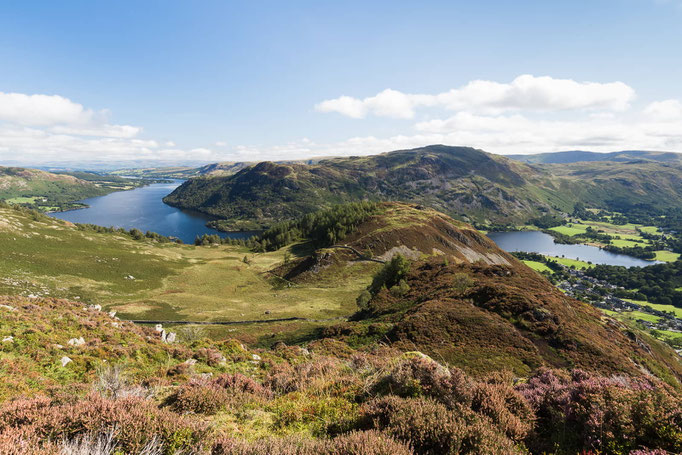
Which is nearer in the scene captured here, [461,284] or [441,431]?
[441,431]

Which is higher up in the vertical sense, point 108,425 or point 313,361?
point 108,425

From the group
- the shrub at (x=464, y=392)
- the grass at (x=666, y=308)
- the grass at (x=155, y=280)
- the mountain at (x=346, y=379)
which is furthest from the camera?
the grass at (x=666, y=308)

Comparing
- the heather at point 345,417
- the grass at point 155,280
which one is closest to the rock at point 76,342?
the heather at point 345,417

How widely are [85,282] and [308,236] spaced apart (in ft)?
313

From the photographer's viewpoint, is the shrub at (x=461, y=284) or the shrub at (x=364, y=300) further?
the shrub at (x=364, y=300)

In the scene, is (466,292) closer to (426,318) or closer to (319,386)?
(426,318)

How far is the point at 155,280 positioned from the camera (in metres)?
78.4

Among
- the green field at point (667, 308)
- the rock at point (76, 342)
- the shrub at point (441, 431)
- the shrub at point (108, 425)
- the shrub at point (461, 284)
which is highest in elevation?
the shrub at point (108, 425)

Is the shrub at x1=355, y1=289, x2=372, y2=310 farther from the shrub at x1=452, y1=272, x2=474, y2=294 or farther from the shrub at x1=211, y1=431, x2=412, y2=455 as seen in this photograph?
the shrub at x1=211, y1=431, x2=412, y2=455

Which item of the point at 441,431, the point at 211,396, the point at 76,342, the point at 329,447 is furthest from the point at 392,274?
the point at 329,447

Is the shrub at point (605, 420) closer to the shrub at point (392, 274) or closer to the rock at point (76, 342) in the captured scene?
the rock at point (76, 342)

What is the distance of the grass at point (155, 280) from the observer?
57469 millimetres

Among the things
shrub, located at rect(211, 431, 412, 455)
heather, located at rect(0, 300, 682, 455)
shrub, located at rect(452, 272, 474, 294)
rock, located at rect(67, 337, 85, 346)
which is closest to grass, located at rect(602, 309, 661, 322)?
shrub, located at rect(452, 272, 474, 294)

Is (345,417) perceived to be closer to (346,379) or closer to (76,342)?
(346,379)
